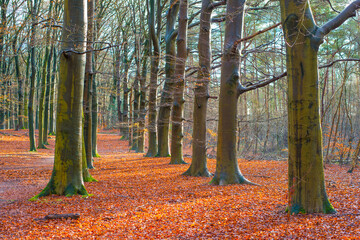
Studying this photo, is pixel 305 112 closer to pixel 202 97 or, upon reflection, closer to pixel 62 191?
pixel 62 191

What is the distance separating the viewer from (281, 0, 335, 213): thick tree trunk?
468cm

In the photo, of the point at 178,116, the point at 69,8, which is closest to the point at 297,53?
the point at 69,8

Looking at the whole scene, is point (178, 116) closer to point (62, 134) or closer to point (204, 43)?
point (204, 43)

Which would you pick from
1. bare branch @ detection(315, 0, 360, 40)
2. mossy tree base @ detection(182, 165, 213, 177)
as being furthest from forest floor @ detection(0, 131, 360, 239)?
bare branch @ detection(315, 0, 360, 40)

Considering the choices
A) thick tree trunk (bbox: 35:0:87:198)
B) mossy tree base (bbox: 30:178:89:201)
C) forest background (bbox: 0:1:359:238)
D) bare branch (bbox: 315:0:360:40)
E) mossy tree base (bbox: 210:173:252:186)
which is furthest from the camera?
forest background (bbox: 0:1:359:238)

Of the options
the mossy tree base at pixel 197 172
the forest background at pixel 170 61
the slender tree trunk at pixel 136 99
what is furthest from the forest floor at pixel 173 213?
the slender tree trunk at pixel 136 99

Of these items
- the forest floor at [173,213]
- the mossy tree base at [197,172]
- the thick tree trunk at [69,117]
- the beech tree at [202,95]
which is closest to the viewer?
the forest floor at [173,213]

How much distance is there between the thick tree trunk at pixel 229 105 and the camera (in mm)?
8484

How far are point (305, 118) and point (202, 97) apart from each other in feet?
20.2

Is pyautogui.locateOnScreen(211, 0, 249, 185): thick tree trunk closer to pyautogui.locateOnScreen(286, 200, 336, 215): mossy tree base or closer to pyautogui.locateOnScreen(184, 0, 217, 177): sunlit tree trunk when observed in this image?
pyautogui.locateOnScreen(184, 0, 217, 177): sunlit tree trunk

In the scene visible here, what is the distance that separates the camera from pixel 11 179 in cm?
1013

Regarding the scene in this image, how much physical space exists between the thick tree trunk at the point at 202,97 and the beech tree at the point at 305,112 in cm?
554

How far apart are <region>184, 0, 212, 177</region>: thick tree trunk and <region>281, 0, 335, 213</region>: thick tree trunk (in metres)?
5.54

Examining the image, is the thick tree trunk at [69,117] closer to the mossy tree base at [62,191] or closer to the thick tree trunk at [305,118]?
the mossy tree base at [62,191]
